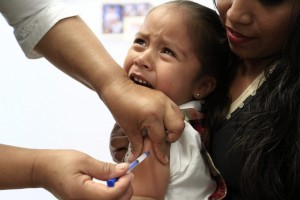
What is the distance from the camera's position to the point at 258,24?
36.2 inches

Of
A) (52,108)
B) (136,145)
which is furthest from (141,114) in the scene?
Answer: (52,108)

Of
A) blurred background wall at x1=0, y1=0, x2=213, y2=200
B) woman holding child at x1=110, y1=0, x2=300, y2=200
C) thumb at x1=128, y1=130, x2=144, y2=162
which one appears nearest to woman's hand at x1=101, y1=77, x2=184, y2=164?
thumb at x1=128, y1=130, x2=144, y2=162

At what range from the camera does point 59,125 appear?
2064mm

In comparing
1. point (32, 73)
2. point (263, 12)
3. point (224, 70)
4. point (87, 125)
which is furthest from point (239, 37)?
point (32, 73)

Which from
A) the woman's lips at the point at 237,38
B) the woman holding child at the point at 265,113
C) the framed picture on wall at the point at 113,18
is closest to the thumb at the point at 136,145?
the woman holding child at the point at 265,113

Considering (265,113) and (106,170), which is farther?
(265,113)

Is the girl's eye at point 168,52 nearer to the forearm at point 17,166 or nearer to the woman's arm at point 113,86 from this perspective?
the woman's arm at point 113,86

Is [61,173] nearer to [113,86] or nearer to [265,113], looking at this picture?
[113,86]

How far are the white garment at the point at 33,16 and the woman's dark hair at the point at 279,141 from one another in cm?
55

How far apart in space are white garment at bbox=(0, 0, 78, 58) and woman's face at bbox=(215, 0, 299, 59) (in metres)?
0.42

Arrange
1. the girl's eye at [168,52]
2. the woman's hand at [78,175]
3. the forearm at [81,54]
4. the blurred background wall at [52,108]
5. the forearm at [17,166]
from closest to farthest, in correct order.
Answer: the woman's hand at [78,175], the forearm at [17,166], the forearm at [81,54], the girl's eye at [168,52], the blurred background wall at [52,108]

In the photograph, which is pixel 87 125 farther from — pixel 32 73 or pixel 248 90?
pixel 248 90

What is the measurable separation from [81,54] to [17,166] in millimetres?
308

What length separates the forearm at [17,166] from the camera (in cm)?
84
